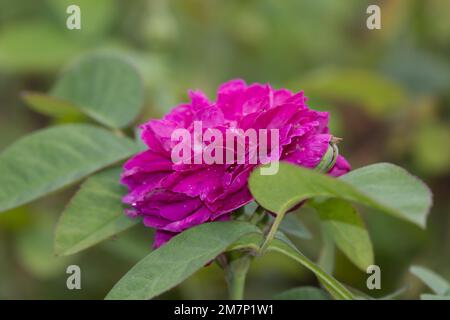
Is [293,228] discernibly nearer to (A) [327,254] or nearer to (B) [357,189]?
(A) [327,254]

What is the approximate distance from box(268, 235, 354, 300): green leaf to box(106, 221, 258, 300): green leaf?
0.9 inches

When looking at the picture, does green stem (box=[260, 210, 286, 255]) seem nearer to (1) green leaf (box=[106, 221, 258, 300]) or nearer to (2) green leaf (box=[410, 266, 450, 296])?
(1) green leaf (box=[106, 221, 258, 300])

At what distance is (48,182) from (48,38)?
762 mm

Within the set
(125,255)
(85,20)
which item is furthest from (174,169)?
(85,20)

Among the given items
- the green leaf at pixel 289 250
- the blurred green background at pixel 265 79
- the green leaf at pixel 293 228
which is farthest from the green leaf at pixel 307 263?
the blurred green background at pixel 265 79

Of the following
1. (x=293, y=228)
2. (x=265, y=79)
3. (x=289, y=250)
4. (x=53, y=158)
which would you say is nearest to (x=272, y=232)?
(x=289, y=250)

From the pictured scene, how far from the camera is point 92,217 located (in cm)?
65

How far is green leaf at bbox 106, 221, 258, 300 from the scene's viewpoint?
51 centimetres

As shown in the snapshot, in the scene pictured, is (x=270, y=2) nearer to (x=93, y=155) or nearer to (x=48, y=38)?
(x=48, y=38)

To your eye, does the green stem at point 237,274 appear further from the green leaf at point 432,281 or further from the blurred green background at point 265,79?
the blurred green background at point 265,79

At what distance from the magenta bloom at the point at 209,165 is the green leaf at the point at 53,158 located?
10 cm

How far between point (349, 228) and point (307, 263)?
104mm

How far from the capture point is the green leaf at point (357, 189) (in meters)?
0.47

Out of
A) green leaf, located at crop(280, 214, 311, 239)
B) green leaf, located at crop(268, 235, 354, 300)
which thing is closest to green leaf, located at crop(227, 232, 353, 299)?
green leaf, located at crop(268, 235, 354, 300)
